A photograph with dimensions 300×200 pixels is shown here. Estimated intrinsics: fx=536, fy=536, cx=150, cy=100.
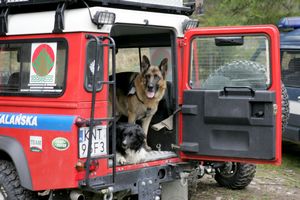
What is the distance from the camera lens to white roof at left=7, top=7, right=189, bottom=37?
475 cm

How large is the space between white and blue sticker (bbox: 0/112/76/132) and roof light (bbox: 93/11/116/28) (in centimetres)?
87

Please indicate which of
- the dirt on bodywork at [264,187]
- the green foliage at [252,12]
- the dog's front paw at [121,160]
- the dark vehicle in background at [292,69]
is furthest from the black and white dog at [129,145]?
the green foliage at [252,12]

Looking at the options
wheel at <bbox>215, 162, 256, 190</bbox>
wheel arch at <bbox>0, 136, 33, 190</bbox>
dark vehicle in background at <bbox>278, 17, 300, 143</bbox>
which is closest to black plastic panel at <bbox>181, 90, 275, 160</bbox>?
wheel at <bbox>215, 162, 256, 190</bbox>

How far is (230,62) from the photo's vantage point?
5.60 m

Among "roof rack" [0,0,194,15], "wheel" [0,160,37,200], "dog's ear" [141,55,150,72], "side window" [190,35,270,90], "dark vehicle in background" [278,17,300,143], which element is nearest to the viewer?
"roof rack" [0,0,194,15]

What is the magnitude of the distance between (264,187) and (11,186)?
4101 mm

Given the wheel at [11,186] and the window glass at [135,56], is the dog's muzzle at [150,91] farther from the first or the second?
the wheel at [11,186]

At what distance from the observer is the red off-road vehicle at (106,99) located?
4777mm

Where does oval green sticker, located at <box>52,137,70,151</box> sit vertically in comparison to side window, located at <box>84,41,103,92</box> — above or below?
below

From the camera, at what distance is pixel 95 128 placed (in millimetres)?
4871

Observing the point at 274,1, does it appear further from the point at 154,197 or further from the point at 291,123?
the point at 154,197

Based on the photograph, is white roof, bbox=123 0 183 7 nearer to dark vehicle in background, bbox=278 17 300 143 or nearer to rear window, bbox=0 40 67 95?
rear window, bbox=0 40 67 95

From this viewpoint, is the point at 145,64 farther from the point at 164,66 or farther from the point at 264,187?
the point at 264,187

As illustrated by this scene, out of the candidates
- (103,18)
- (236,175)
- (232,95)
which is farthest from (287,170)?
(103,18)
